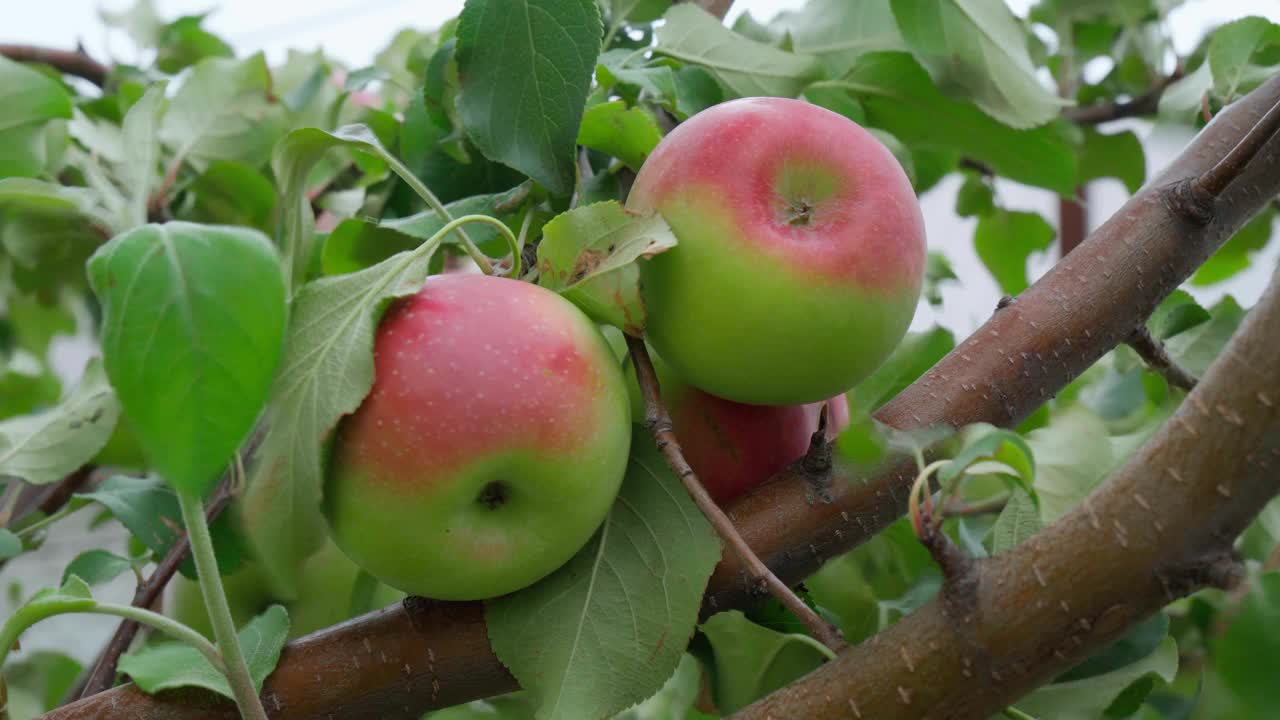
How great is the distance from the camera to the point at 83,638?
1.67 metres

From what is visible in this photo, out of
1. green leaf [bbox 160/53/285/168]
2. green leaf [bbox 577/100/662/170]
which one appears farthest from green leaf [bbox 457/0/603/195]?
green leaf [bbox 160/53/285/168]

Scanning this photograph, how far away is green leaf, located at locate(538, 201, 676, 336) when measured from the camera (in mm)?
369

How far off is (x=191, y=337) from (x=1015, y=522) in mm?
291

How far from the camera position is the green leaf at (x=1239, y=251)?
0.75 m

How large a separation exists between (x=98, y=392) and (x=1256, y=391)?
1.83 feet

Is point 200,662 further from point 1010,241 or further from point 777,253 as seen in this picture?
point 1010,241

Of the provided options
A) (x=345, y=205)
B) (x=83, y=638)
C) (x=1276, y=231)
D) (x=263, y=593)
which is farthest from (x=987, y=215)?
(x=83, y=638)

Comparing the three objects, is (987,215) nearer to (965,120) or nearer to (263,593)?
(965,120)

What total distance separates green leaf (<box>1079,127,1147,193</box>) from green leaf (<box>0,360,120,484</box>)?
2.05 ft

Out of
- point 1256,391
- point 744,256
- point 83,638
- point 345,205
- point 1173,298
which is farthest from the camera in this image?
point 83,638

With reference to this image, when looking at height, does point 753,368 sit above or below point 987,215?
above

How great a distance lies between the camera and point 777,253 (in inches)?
14.4

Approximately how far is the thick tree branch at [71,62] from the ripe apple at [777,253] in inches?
24.3

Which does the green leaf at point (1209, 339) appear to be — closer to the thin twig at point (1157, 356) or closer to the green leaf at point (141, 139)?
the thin twig at point (1157, 356)
